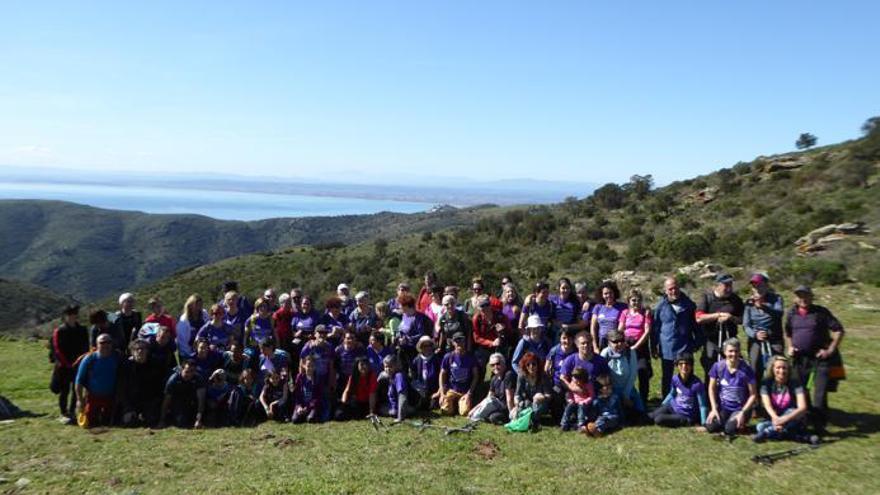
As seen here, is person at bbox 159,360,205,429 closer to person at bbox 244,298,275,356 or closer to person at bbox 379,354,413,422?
person at bbox 244,298,275,356

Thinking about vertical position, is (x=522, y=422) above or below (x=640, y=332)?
below

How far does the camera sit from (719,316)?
8.54m

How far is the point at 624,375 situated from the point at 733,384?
1456 millimetres

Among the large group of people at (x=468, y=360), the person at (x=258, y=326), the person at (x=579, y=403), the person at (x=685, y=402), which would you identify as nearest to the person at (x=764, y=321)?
the large group of people at (x=468, y=360)

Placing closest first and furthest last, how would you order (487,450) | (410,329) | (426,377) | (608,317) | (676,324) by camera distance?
1. (487,450)
2. (676,324)
3. (608,317)
4. (426,377)
5. (410,329)

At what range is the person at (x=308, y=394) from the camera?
9.49 meters

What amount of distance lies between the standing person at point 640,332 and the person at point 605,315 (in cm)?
20

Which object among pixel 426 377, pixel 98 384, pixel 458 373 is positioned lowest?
pixel 98 384

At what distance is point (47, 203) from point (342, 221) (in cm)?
8513

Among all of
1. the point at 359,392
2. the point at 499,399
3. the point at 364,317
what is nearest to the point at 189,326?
the point at 364,317

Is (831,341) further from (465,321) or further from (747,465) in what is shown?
(465,321)

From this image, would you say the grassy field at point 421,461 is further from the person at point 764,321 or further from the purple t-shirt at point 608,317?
the purple t-shirt at point 608,317

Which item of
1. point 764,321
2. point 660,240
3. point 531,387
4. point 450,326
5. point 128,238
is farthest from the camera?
point 128,238

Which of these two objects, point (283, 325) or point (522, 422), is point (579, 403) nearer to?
point (522, 422)
